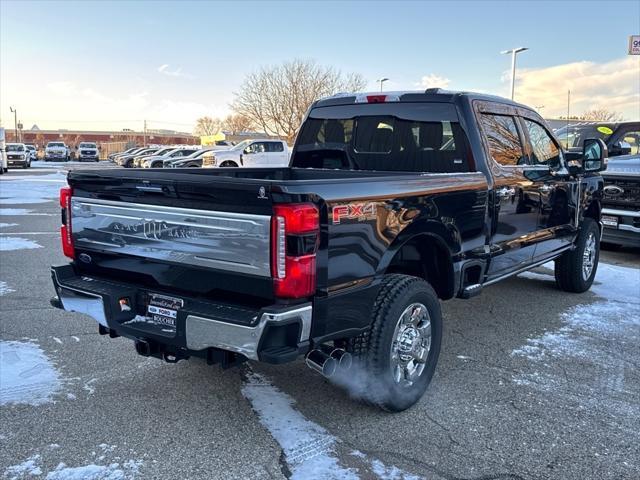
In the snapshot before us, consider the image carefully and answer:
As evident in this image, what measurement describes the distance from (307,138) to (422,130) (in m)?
1.18

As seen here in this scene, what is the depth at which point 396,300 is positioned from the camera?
3457 millimetres

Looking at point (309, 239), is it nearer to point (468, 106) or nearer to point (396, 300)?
point (396, 300)

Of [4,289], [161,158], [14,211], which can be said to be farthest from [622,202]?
[161,158]

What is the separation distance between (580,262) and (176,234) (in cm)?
500

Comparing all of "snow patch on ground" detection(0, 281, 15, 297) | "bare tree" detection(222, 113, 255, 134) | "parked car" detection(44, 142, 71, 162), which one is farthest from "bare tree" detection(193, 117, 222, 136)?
"snow patch on ground" detection(0, 281, 15, 297)

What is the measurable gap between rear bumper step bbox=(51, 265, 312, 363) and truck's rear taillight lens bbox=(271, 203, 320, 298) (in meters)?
0.11

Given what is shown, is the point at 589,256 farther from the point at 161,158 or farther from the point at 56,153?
the point at 56,153

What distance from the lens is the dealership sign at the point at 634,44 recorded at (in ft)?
46.1

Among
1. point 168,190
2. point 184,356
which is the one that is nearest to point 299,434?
point 184,356

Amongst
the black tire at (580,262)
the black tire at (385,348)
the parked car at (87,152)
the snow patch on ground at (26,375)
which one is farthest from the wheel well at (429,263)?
the parked car at (87,152)

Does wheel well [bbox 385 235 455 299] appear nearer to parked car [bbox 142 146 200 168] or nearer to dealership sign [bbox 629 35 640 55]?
dealership sign [bbox 629 35 640 55]

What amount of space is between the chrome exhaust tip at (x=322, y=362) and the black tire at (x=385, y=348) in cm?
25

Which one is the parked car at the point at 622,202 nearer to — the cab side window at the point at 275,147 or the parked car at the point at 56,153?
the cab side window at the point at 275,147

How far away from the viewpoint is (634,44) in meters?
14.1
